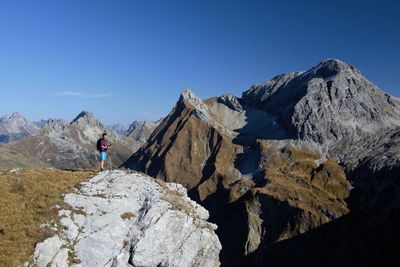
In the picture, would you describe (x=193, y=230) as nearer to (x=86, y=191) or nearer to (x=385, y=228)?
(x=86, y=191)

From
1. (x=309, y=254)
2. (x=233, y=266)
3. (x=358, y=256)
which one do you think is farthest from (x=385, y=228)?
(x=233, y=266)

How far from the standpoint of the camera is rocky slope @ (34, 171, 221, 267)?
38.8 m

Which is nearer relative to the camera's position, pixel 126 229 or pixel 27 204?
pixel 27 204

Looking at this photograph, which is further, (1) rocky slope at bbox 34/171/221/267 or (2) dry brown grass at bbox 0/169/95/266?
(1) rocky slope at bbox 34/171/221/267

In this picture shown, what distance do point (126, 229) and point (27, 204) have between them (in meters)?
9.29

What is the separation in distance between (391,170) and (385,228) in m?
46.7

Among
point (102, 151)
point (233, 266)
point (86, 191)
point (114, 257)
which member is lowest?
point (114, 257)

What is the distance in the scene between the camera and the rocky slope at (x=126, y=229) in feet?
127

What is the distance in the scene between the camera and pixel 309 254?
175 meters

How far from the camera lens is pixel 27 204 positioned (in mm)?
41688

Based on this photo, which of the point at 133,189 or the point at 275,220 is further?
the point at 275,220

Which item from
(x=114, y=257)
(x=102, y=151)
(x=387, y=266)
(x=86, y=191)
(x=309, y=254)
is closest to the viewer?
(x=114, y=257)

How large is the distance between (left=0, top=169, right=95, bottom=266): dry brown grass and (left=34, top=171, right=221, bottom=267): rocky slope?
3.55ft

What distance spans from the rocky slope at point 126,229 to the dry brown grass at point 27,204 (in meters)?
1.08
